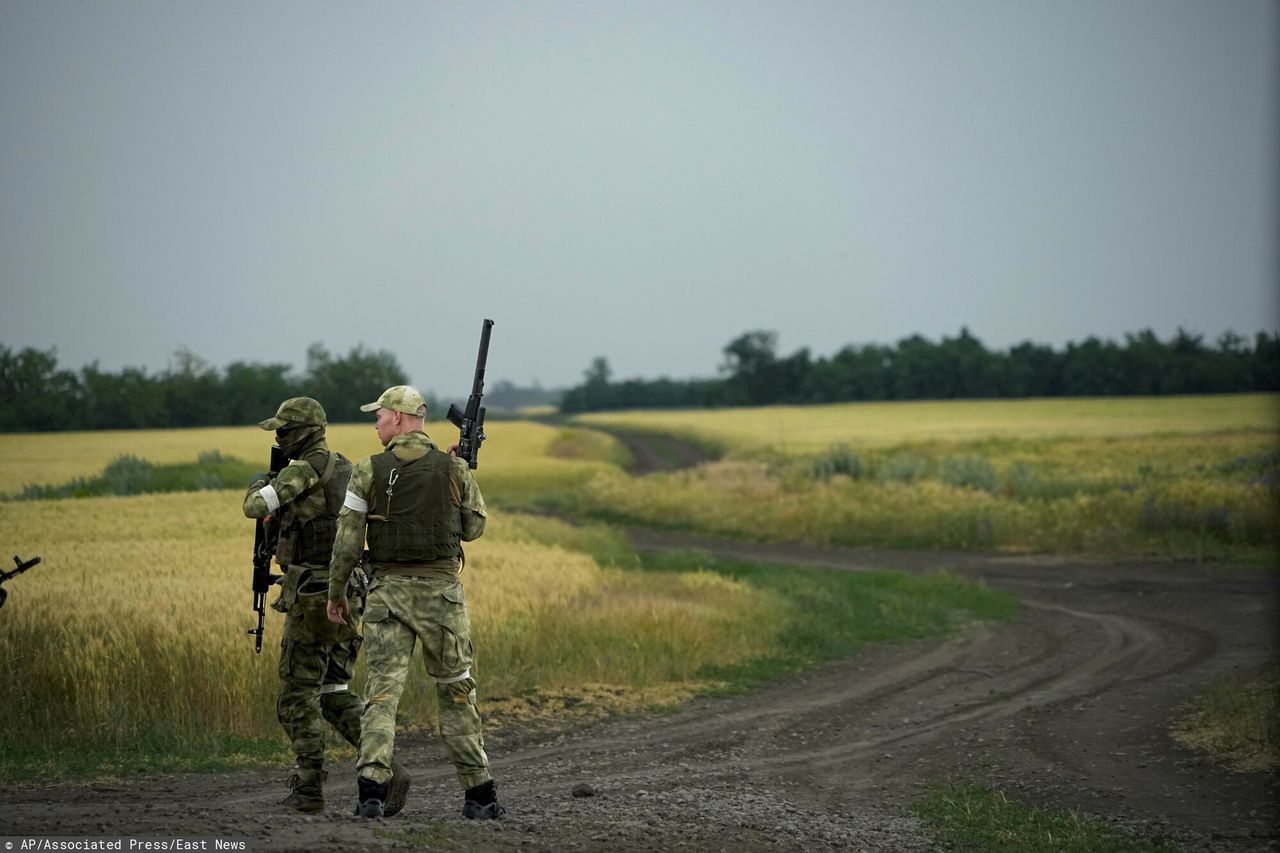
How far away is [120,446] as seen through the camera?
2570 cm

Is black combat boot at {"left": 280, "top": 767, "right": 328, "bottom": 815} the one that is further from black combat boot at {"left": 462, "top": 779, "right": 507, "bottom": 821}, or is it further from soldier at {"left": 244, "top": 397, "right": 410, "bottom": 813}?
black combat boot at {"left": 462, "top": 779, "right": 507, "bottom": 821}

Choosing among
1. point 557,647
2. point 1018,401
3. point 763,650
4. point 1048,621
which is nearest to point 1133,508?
point 1048,621

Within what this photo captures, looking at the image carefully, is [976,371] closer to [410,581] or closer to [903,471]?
[903,471]

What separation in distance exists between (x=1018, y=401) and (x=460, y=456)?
99.8m

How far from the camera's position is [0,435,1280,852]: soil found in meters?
7.12

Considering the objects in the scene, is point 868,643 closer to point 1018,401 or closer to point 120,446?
point 120,446

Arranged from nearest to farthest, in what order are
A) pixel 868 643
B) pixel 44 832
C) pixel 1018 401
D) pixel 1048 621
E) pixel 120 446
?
pixel 44 832 < pixel 868 643 < pixel 1048 621 < pixel 120 446 < pixel 1018 401

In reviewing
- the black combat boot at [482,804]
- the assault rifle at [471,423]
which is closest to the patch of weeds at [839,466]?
the assault rifle at [471,423]

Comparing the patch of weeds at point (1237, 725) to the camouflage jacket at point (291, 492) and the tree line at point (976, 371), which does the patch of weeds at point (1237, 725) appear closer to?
the camouflage jacket at point (291, 492)

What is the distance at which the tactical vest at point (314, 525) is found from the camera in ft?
27.1

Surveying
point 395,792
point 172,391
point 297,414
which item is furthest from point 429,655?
point 172,391

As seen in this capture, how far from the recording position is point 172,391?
95.1 ft

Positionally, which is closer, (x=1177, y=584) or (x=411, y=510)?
(x=411, y=510)

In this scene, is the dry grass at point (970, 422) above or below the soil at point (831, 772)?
above
